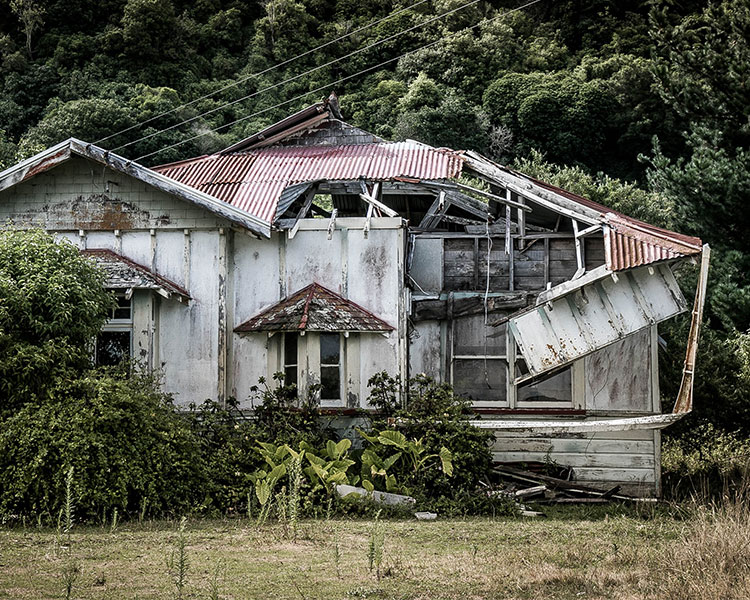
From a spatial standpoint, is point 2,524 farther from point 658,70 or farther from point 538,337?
point 658,70

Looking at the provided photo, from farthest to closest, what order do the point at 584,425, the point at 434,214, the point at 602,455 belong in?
1. the point at 434,214
2. the point at 602,455
3. the point at 584,425

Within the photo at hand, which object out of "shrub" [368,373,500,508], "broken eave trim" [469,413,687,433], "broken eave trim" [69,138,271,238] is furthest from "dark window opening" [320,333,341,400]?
"broken eave trim" [469,413,687,433]

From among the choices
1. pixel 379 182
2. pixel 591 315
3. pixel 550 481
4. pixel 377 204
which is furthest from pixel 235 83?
pixel 550 481

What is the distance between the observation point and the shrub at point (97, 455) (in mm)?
11438

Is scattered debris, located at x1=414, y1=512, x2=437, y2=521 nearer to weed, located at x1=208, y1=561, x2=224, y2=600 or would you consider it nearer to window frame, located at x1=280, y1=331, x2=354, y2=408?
window frame, located at x1=280, y1=331, x2=354, y2=408

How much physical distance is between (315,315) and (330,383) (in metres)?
1.31

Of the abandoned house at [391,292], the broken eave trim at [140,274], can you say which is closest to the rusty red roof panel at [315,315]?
the abandoned house at [391,292]

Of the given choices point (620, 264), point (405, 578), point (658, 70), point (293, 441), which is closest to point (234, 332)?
point (293, 441)

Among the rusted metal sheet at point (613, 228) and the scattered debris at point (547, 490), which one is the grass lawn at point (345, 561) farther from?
the rusted metal sheet at point (613, 228)

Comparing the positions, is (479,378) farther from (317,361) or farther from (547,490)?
(317,361)

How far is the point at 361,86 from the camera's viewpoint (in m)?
55.7

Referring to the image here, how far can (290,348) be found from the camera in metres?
16.2

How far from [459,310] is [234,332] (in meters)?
4.16

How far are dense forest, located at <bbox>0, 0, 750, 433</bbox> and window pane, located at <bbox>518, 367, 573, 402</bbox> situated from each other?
15.7 metres
